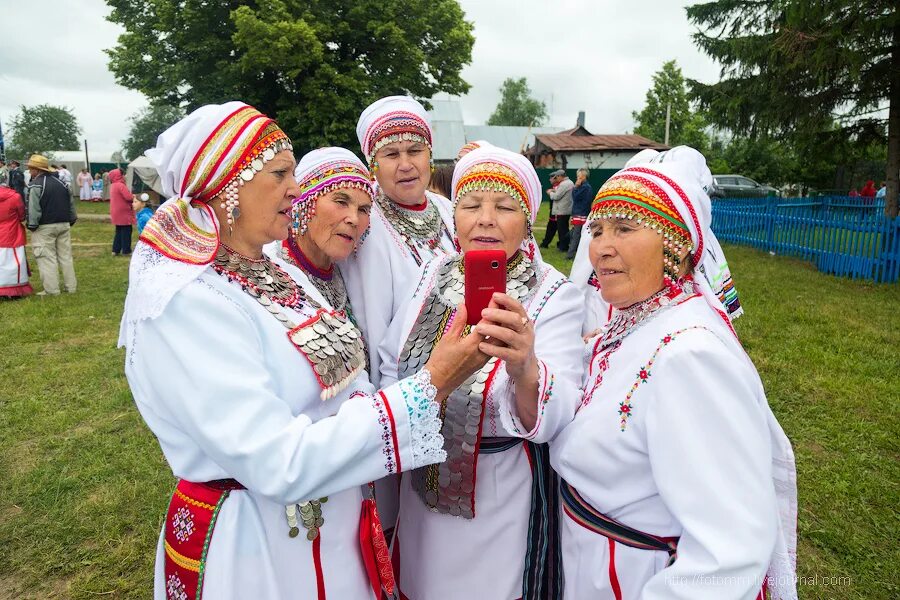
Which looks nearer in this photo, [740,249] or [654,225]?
[654,225]

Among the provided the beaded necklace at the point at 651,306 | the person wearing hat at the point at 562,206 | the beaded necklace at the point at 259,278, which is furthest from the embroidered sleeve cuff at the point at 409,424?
the person wearing hat at the point at 562,206

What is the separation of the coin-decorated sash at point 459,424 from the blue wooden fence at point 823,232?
38.8ft

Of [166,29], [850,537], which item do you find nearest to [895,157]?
[850,537]

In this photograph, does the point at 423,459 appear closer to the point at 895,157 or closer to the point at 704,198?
the point at 704,198

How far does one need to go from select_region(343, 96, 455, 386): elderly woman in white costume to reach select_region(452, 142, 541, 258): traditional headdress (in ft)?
2.18

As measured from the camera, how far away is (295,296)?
6.09 ft

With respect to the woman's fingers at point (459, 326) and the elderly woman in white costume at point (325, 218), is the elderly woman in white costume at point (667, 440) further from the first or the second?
the elderly woman in white costume at point (325, 218)

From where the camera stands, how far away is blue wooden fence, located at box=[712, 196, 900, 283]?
10939 mm

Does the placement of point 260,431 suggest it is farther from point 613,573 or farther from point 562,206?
point 562,206

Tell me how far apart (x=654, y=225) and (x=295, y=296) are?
1.16m

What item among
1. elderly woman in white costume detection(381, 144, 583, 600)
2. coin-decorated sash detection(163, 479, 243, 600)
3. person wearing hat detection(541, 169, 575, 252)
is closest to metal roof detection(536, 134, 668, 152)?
person wearing hat detection(541, 169, 575, 252)

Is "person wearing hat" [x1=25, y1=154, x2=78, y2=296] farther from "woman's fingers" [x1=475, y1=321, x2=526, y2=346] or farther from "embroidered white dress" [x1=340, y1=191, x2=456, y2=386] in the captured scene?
"woman's fingers" [x1=475, y1=321, x2=526, y2=346]

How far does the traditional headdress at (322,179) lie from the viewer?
8.44 feet

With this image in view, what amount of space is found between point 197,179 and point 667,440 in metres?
1.48
